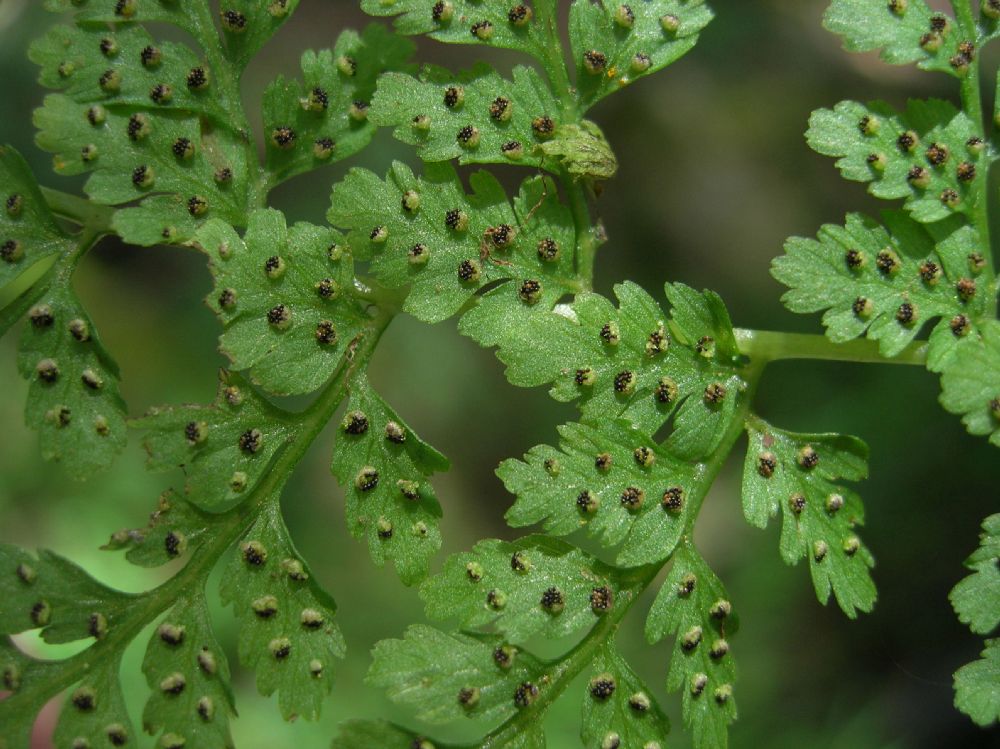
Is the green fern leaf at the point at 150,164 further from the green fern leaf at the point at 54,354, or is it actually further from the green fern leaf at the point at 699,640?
the green fern leaf at the point at 699,640

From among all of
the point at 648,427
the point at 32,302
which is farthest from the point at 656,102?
the point at 32,302

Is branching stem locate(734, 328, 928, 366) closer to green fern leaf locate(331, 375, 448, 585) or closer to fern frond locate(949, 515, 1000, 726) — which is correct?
fern frond locate(949, 515, 1000, 726)

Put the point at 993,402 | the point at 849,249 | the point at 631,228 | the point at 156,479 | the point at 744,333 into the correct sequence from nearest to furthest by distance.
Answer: the point at 993,402, the point at 849,249, the point at 744,333, the point at 156,479, the point at 631,228

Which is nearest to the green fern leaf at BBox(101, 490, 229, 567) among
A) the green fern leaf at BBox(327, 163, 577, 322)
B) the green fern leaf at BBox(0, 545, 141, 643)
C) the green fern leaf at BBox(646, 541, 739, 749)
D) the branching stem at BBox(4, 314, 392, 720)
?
the branching stem at BBox(4, 314, 392, 720)

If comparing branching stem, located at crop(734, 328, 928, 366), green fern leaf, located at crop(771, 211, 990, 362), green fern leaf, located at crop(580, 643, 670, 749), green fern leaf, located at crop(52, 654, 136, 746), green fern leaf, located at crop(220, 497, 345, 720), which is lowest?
green fern leaf, located at crop(580, 643, 670, 749)

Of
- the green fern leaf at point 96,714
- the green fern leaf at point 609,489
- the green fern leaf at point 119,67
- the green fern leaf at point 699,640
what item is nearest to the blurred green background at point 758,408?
the green fern leaf at point 96,714

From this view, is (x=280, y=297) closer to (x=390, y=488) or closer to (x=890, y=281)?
(x=390, y=488)

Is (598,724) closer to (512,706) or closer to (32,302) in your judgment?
(512,706)
